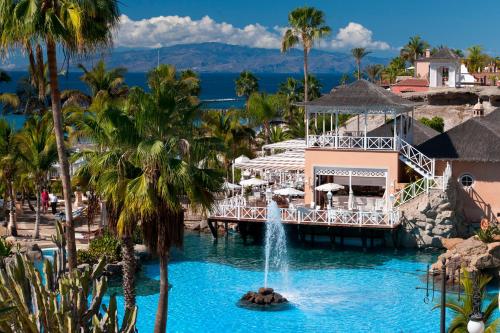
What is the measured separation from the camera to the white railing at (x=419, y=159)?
31.2 m

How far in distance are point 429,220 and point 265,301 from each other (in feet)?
34.2

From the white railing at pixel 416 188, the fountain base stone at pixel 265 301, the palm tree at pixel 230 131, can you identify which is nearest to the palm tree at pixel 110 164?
the fountain base stone at pixel 265 301

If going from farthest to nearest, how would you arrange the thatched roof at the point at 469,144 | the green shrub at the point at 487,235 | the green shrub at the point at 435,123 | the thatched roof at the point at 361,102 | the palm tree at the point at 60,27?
1. the green shrub at the point at 435,123
2. the thatched roof at the point at 469,144
3. the thatched roof at the point at 361,102
4. the green shrub at the point at 487,235
5. the palm tree at the point at 60,27

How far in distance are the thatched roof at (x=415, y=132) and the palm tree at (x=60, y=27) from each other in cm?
2237

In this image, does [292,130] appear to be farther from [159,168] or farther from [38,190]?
[159,168]

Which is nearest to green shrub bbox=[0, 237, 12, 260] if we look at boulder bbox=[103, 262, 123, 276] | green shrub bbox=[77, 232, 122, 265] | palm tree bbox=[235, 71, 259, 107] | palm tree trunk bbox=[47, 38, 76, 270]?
green shrub bbox=[77, 232, 122, 265]

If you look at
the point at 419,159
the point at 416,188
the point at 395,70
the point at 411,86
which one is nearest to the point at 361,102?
the point at 419,159

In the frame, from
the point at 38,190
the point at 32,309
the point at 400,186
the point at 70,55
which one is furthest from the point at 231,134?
the point at 32,309

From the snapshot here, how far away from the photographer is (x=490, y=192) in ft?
105

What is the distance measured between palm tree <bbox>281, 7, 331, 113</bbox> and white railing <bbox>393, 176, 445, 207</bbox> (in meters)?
19.6

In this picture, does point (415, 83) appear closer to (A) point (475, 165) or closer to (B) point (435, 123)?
(B) point (435, 123)

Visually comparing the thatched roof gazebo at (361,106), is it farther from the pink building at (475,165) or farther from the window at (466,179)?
the window at (466,179)

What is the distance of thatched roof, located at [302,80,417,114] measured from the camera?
31.5 m

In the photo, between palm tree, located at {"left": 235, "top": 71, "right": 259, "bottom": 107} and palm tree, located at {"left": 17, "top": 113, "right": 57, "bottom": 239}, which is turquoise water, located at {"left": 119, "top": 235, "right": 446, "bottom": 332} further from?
palm tree, located at {"left": 235, "top": 71, "right": 259, "bottom": 107}
